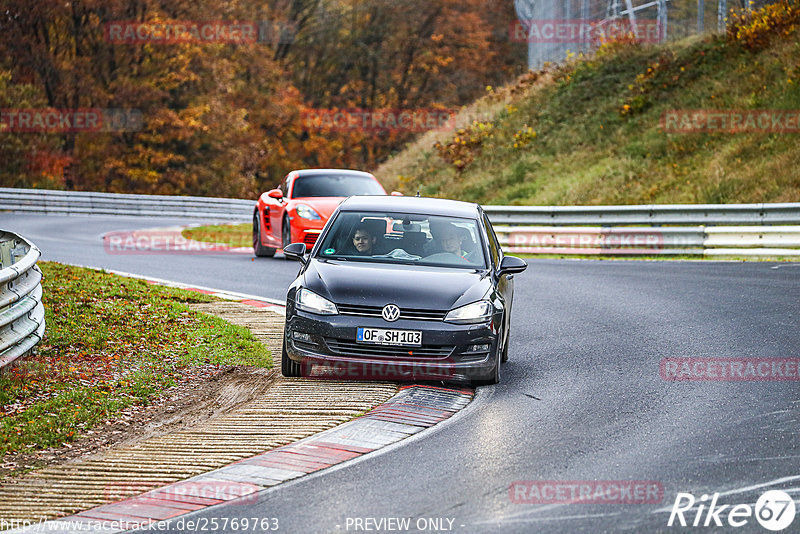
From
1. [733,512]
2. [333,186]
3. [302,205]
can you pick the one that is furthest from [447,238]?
[333,186]

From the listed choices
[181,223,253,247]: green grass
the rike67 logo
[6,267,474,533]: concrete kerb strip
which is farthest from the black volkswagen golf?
[181,223,253,247]: green grass

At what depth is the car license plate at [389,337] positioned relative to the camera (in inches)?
343

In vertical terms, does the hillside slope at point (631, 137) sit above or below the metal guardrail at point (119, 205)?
above

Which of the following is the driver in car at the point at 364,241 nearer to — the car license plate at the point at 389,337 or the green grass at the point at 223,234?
the car license plate at the point at 389,337

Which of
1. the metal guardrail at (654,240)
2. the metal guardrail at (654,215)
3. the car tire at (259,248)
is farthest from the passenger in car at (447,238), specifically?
the metal guardrail at (654,215)

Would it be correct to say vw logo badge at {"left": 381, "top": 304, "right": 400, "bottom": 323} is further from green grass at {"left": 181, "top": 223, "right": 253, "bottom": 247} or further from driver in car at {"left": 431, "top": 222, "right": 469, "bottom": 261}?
green grass at {"left": 181, "top": 223, "right": 253, "bottom": 247}

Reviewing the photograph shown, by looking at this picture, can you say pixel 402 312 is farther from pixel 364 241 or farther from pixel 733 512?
pixel 733 512

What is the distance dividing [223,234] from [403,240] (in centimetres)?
2015

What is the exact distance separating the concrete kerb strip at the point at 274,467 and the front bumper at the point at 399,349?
238 mm

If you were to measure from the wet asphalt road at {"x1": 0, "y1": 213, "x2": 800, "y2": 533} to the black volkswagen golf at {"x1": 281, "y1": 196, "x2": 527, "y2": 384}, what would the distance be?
1.47 ft

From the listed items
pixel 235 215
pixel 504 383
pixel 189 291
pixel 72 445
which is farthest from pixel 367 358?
pixel 235 215

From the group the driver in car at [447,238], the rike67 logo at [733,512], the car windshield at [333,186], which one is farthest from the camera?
the car windshield at [333,186]

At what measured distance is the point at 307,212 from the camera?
1862cm

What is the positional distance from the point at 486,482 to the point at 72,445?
2919 millimetres
